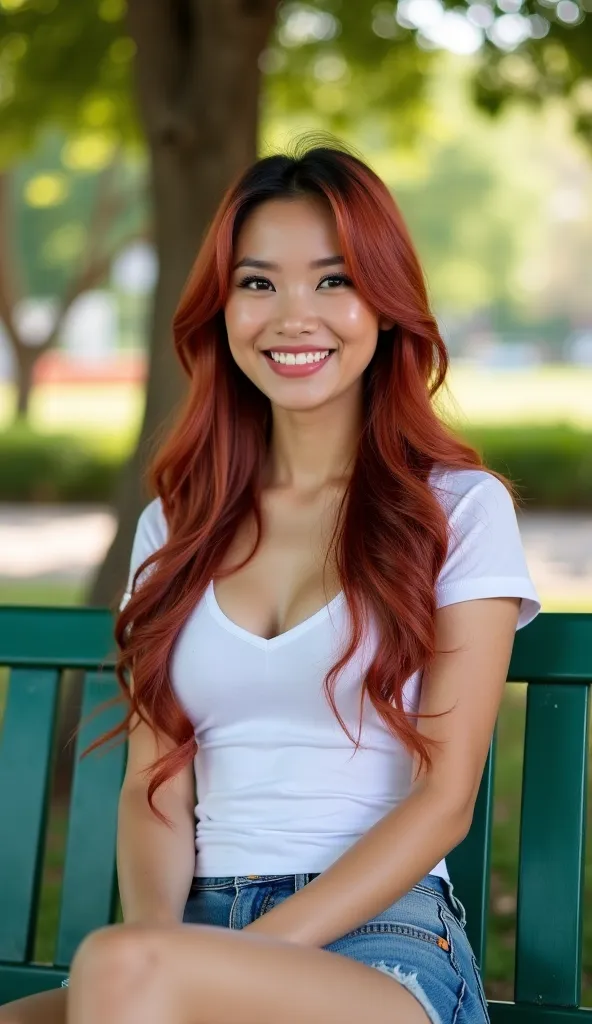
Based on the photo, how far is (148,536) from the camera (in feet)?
10.4

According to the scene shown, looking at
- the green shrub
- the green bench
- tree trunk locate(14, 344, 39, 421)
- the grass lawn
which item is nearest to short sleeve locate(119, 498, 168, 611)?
the green bench

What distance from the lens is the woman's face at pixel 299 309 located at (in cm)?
283

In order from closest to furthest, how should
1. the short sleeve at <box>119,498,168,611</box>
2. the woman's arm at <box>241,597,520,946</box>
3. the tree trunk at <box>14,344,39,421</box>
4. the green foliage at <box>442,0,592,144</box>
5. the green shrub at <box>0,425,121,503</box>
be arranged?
1. the woman's arm at <box>241,597,520,946</box>
2. the short sleeve at <box>119,498,168,611</box>
3. the green foliage at <box>442,0,592,144</box>
4. the green shrub at <box>0,425,121,503</box>
5. the tree trunk at <box>14,344,39,421</box>

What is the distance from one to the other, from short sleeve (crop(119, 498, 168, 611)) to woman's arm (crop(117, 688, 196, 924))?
37 cm

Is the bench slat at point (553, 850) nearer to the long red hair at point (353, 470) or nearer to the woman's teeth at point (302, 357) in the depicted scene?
the long red hair at point (353, 470)

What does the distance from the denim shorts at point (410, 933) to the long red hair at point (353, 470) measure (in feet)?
0.90

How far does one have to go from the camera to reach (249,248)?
2908mm

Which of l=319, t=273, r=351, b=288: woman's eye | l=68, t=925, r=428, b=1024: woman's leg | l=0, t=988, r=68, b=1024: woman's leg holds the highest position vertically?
l=319, t=273, r=351, b=288: woman's eye

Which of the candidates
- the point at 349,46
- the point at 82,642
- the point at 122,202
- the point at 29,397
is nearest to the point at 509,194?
the point at 122,202

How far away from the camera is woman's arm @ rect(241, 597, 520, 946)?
2.43m

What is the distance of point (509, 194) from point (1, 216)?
2699 cm

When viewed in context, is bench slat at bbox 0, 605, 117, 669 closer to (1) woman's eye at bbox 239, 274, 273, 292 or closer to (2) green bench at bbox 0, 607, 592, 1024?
(2) green bench at bbox 0, 607, 592, 1024

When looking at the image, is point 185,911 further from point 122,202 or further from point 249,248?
point 122,202

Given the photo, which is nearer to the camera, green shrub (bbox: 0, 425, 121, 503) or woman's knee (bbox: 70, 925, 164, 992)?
woman's knee (bbox: 70, 925, 164, 992)
